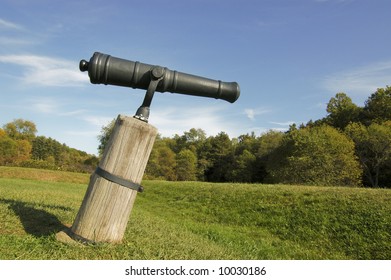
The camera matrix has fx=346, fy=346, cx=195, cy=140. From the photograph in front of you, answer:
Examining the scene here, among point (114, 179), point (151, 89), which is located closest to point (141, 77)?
point (151, 89)

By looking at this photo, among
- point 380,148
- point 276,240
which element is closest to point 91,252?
point 276,240

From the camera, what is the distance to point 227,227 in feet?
40.9

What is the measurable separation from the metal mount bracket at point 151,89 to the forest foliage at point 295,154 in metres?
36.7

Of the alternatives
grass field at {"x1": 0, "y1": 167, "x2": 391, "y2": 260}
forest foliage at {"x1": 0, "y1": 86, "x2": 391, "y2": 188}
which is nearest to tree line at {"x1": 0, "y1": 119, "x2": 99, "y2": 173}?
forest foliage at {"x1": 0, "y1": 86, "x2": 391, "y2": 188}

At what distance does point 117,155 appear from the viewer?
4.96 meters

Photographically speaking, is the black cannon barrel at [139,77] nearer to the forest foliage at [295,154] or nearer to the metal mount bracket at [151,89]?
the metal mount bracket at [151,89]

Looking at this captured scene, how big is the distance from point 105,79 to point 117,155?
122cm

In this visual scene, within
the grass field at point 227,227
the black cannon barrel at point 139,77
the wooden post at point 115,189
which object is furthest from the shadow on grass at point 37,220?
the black cannon barrel at point 139,77

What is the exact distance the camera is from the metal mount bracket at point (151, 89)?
527cm

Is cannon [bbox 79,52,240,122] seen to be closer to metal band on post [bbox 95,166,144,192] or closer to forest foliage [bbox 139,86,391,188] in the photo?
metal band on post [bbox 95,166,144,192]

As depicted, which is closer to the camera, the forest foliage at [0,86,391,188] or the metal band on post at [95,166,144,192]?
the metal band on post at [95,166,144,192]

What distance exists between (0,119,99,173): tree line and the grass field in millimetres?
59888

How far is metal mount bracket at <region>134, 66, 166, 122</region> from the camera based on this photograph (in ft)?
17.3

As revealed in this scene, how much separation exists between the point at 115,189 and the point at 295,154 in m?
42.8
